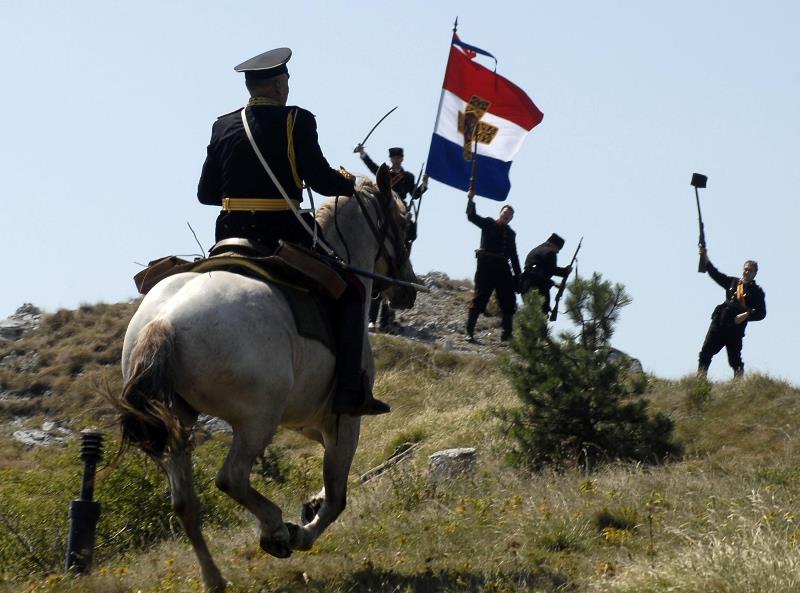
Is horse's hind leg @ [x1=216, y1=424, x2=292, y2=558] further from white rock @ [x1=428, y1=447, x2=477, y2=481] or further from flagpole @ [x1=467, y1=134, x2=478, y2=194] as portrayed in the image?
flagpole @ [x1=467, y1=134, x2=478, y2=194]

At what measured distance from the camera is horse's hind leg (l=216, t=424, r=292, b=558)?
870cm

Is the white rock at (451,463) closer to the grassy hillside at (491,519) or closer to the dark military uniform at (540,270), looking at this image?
the grassy hillside at (491,519)

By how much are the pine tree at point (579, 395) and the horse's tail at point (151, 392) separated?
5.61 m

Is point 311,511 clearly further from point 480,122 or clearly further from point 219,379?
point 480,122

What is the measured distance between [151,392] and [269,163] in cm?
196

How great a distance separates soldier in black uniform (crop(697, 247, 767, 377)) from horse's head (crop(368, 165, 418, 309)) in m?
8.57

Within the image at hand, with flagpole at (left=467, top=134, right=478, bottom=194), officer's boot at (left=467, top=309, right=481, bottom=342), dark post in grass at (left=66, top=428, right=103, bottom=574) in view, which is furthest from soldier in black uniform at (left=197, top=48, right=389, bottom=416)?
officer's boot at (left=467, top=309, right=481, bottom=342)

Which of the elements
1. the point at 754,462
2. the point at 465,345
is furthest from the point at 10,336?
the point at 754,462

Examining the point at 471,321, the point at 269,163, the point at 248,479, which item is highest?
the point at 269,163

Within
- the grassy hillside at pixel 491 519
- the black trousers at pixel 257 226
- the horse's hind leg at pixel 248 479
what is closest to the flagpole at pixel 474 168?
the grassy hillside at pixel 491 519

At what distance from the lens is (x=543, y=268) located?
22.5 metres

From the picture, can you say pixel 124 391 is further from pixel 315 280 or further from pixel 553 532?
pixel 553 532

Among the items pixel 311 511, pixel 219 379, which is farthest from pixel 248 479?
pixel 311 511

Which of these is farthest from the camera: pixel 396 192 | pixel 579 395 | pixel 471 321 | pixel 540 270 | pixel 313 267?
pixel 471 321
